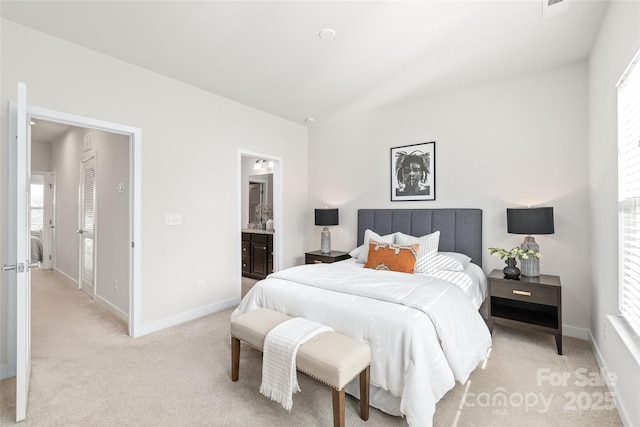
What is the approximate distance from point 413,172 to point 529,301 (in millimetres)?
1902

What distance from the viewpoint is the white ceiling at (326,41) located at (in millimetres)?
2115

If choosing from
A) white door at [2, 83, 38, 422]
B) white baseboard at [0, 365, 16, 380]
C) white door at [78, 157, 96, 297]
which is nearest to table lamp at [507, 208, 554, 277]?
white door at [2, 83, 38, 422]

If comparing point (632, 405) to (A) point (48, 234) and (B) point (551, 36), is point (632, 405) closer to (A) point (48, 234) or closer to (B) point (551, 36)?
(B) point (551, 36)

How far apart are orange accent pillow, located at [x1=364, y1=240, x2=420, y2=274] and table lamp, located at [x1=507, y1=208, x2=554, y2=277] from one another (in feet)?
3.06

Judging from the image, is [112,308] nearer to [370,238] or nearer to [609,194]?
[370,238]

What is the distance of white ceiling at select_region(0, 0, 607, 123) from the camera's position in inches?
83.3

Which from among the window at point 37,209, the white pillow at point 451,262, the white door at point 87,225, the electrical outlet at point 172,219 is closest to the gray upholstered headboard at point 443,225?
the white pillow at point 451,262

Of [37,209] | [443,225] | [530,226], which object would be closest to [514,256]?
[530,226]

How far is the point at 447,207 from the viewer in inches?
143

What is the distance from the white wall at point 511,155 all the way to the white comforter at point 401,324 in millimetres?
1383

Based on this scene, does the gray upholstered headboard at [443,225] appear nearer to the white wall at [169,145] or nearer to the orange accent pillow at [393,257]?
the orange accent pillow at [393,257]

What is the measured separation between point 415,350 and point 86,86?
3392 millimetres

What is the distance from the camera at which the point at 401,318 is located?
5.88 ft

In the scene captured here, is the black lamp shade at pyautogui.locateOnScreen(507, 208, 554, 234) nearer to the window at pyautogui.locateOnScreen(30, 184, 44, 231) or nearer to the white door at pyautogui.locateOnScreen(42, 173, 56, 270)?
the white door at pyautogui.locateOnScreen(42, 173, 56, 270)
